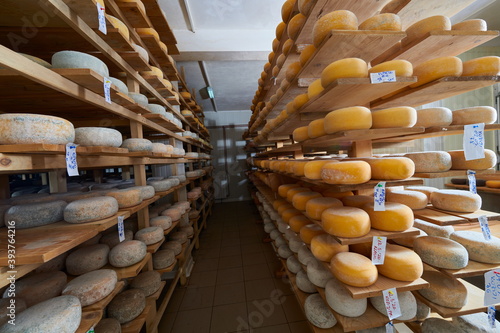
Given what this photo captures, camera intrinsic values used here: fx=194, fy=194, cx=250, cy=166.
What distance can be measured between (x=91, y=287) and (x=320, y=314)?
147 cm

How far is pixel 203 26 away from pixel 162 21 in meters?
0.96

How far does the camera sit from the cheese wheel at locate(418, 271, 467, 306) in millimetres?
1166

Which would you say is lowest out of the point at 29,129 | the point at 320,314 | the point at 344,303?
the point at 320,314

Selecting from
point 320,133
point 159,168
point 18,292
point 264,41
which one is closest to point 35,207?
point 18,292

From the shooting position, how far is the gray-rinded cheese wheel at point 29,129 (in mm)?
793

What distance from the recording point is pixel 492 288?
3.84 feet

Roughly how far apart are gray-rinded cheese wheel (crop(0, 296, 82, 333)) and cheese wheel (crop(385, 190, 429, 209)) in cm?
192

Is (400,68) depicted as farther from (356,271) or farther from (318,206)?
(356,271)

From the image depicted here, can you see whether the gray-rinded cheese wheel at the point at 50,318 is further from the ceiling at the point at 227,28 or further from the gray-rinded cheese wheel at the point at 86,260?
the ceiling at the point at 227,28

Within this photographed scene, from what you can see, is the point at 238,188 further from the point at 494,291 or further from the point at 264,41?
the point at 494,291

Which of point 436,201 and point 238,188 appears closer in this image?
point 436,201

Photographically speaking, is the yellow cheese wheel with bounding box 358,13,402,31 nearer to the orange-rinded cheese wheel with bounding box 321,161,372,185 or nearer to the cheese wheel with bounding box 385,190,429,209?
the orange-rinded cheese wheel with bounding box 321,161,372,185

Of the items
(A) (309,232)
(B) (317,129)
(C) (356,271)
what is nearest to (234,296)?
(A) (309,232)

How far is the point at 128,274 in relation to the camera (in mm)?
1316
